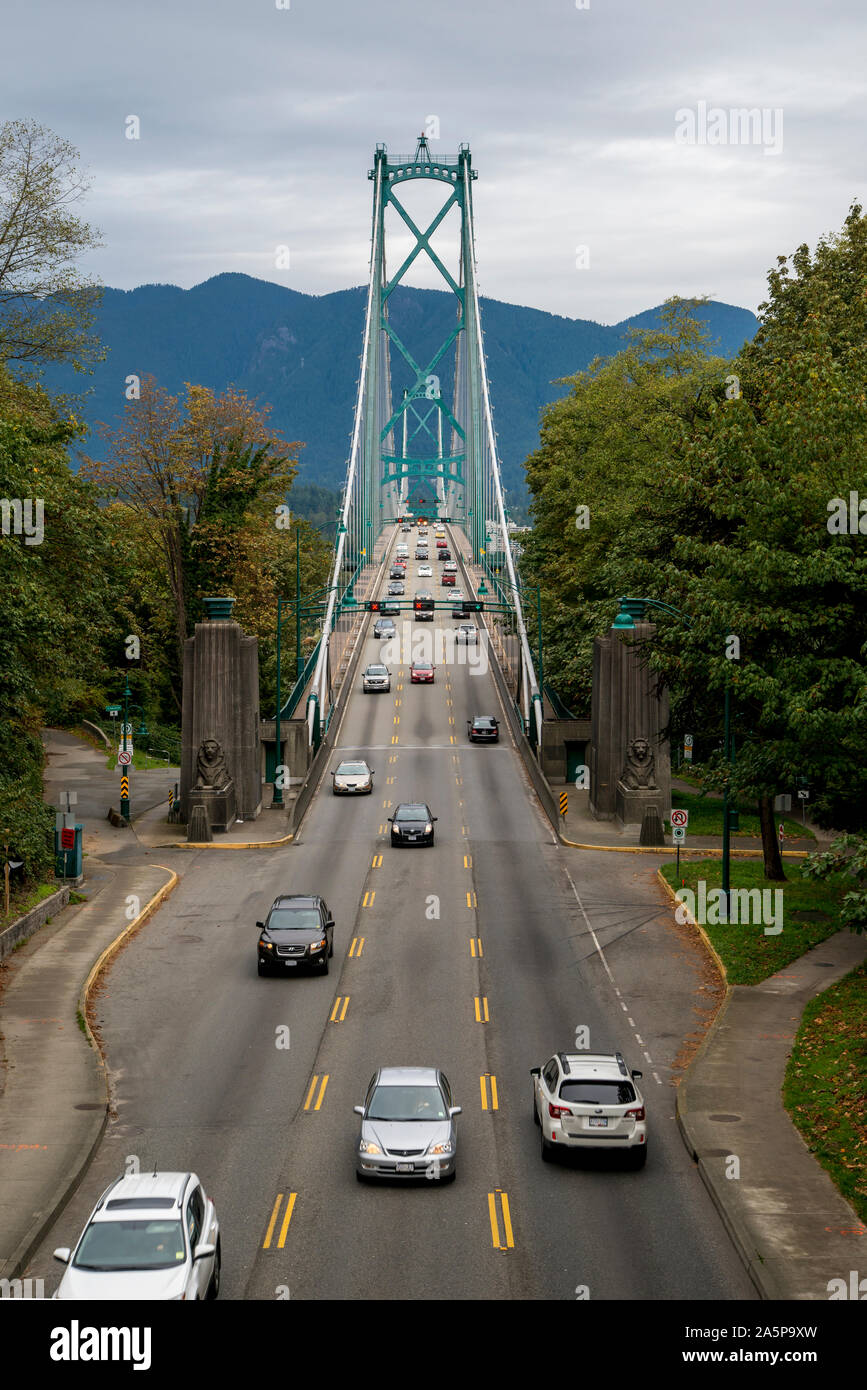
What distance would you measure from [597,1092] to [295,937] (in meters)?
12.2

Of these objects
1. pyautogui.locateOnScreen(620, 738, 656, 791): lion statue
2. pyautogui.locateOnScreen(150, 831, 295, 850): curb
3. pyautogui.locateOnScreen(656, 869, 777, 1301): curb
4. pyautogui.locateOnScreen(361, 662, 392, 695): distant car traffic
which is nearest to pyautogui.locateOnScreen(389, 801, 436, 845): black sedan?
pyautogui.locateOnScreen(150, 831, 295, 850): curb

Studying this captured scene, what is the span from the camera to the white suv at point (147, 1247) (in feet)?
47.6

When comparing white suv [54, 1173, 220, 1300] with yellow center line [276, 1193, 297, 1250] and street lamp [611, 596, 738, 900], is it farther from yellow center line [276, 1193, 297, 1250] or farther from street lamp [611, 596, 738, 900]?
street lamp [611, 596, 738, 900]

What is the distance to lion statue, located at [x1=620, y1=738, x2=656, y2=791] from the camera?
161 ft

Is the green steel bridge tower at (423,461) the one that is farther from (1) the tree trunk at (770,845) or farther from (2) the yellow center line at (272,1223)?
(2) the yellow center line at (272,1223)

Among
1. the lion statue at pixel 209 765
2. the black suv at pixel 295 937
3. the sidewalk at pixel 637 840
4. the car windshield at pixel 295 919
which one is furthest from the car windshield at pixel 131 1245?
the lion statue at pixel 209 765

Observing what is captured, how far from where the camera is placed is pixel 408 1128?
20328 mm

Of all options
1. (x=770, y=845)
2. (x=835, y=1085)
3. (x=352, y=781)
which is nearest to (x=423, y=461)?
(x=352, y=781)

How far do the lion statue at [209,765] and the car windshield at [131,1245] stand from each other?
34.1m

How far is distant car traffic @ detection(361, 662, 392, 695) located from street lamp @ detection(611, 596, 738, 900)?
31160 millimetres

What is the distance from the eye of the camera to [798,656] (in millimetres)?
26969

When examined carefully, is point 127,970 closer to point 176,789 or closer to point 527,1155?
point 527,1155

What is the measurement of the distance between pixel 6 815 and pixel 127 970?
17.2 feet

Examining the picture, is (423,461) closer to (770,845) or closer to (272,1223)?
(770,845)
